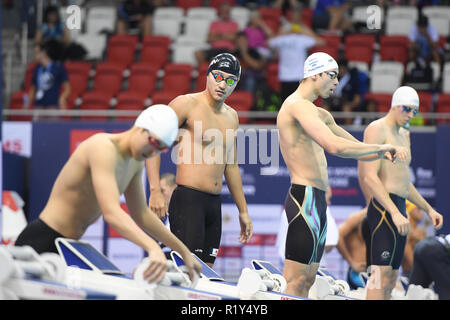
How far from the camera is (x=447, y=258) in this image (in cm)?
689

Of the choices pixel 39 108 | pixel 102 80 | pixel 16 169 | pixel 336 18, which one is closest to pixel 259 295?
pixel 16 169

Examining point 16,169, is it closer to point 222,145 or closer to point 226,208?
→ point 226,208

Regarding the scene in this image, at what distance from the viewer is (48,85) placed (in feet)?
36.6

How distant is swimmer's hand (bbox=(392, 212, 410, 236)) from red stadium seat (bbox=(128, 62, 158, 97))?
261 inches

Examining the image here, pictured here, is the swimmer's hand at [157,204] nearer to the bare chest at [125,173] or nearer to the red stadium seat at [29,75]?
the bare chest at [125,173]

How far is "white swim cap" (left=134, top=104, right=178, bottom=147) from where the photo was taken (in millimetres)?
3770

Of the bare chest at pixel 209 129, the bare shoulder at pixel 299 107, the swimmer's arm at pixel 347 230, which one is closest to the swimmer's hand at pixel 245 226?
the bare chest at pixel 209 129

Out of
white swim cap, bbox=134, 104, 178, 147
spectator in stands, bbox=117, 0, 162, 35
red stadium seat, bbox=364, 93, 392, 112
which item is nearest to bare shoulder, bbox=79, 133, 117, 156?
white swim cap, bbox=134, 104, 178, 147

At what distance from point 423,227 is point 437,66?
358cm

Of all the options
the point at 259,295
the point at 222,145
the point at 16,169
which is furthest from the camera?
the point at 16,169

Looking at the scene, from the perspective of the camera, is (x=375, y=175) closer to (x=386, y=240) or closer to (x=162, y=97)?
(x=386, y=240)

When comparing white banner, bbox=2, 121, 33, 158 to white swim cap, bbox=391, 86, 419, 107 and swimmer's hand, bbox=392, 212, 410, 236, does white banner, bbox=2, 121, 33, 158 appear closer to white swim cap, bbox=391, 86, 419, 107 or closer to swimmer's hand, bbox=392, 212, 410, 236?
white swim cap, bbox=391, 86, 419, 107

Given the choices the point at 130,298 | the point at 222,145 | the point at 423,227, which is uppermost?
the point at 222,145

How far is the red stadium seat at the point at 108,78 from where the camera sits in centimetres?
1213
